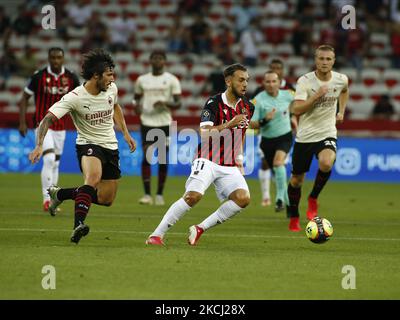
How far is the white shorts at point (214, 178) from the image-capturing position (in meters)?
11.3

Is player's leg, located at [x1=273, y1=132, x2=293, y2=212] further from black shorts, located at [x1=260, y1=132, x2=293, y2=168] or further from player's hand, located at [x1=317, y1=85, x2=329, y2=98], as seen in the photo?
player's hand, located at [x1=317, y1=85, x2=329, y2=98]

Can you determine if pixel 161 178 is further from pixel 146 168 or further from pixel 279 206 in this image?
pixel 279 206

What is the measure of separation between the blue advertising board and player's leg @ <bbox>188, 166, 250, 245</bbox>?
38.9ft

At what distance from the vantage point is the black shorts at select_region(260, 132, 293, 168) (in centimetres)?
1652

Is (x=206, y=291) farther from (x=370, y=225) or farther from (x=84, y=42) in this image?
(x=84, y=42)

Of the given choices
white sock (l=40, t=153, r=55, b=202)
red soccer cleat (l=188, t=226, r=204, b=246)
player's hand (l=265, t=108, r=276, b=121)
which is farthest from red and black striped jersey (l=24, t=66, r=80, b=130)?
red soccer cleat (l=188, t=226, r=204, b=246)

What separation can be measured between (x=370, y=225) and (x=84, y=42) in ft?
52.9

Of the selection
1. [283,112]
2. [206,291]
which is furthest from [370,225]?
[206,291]

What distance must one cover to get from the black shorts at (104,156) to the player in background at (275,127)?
14.8 ft

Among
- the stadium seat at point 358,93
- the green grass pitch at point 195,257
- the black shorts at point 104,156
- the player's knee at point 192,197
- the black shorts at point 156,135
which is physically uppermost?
the stadium seat at point 358,93

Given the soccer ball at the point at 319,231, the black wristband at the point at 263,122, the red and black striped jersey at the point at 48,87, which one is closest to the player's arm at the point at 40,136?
the soccer ball at the point at 319,231

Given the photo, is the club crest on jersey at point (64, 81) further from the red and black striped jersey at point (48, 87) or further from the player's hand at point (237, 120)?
the player's hand at point (237, 120)

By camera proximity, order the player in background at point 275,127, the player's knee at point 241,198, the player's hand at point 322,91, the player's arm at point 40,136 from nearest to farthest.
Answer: the player's arm at point 40,136 → the player's knee at point 241,198 → the player's hand at point 322,91 → the player in background at point 275,127

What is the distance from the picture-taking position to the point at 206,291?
8.65 m
